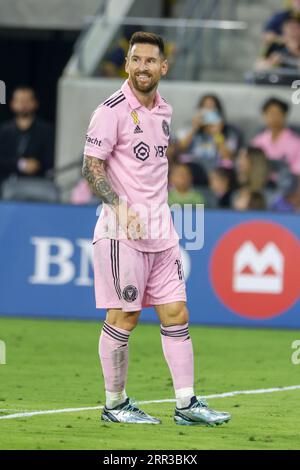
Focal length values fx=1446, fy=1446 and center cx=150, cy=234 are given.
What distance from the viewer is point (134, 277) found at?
9.21 m

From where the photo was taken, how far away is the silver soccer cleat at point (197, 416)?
917 cm

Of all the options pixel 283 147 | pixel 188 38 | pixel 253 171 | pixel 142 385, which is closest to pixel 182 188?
pixel 253 171

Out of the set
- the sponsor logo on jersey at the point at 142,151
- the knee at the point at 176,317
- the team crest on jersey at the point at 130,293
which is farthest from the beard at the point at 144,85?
the knee at the point at 176,317

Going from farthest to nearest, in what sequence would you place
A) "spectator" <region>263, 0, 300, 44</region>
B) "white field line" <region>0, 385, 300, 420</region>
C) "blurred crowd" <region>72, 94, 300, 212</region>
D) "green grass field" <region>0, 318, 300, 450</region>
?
1. "spectator" <region>263, 0, 300, 44</region>
2. "blurred crowd" <region>72, 94, 300, 212</region>
3. "white field line" <region>0, 385, 300, 420</region>
4. "green grass field" <region>0, 318, 300, 450</region>

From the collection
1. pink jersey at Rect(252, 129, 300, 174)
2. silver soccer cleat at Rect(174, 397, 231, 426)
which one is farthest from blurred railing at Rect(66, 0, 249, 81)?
silver soccer cleat at Rect(174, 397, 231, 426)

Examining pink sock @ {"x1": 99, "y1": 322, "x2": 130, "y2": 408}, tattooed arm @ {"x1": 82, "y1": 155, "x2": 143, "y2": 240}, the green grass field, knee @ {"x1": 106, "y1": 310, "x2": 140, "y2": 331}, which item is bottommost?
the green grass field

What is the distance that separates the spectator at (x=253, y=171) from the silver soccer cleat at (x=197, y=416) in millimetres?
8606

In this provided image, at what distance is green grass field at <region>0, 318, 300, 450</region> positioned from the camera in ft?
28.2

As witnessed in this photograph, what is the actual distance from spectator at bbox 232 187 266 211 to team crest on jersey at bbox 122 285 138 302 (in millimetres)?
7850

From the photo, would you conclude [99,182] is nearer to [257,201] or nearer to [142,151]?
[142,151]

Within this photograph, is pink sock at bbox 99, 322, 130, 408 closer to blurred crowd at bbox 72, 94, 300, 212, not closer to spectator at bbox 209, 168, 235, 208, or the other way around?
blurred crowd at bbox 72, 94, 300, 212

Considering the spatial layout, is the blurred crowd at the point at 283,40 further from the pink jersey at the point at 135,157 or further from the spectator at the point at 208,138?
the pink jersey at the point at 135,157

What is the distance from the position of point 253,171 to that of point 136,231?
8810 millimetres
